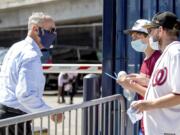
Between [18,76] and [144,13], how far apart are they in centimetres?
180

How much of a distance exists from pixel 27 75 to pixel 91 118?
691mm

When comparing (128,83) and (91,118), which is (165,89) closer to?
(128,83)

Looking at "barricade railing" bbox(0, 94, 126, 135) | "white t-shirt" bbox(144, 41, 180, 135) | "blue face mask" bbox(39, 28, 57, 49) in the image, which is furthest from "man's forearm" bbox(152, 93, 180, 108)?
"blue face mask" bbox(39, 28, 57, 49)

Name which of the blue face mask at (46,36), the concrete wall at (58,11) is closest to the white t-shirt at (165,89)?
the blue face mask at (46,36)

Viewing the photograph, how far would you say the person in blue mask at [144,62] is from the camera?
4730 mm

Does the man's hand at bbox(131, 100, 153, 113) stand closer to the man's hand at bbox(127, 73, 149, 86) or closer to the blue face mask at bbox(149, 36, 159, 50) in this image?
the blue face mask at bbox(149, 36, 159, 50)

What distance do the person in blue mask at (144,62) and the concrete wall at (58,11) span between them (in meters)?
23.1

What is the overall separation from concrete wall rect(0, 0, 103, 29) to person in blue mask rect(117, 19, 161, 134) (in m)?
23.1

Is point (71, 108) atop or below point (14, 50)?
below

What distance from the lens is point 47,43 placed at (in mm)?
5391

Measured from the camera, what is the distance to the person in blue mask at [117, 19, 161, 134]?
4.73m

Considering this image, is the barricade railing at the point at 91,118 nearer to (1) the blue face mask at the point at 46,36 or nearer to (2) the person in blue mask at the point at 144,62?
(2) the person in blue mask at the point at 144,62

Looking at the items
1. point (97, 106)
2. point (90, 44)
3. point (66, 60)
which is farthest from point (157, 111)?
point (90, 44)

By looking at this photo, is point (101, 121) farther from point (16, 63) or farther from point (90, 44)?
point (90, 44)
